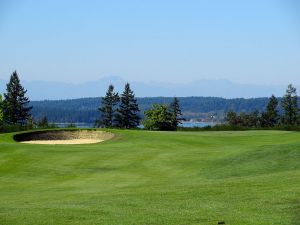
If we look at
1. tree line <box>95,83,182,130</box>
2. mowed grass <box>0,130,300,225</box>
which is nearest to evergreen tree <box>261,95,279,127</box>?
tree line <box>95,83,182,130</box>

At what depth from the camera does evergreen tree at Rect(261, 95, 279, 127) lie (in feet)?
461

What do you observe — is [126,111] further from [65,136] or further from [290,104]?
[65,136]

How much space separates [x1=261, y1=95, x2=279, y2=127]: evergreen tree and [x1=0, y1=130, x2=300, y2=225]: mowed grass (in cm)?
10251

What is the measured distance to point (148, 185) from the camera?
2056 centimetres

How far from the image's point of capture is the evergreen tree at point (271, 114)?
140 meters

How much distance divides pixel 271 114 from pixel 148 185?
409ft

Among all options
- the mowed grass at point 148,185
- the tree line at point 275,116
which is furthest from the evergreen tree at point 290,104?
the mowed grass at point 148,185

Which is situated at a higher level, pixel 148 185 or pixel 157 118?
pixel 157 118

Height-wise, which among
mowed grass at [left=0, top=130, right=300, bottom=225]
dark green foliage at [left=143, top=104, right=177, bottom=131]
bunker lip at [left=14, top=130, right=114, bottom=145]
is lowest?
mowed grass at [left=0, top=130, right=300, bottom=225]

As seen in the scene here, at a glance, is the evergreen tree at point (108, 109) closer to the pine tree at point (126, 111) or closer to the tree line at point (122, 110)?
the tree line at point (122, 110)

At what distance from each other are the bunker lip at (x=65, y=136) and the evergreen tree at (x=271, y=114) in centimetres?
9354

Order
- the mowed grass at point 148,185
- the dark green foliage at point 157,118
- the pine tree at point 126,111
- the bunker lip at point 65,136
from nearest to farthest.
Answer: the mowed grass at point 148,185 → the bunker lip at point 65,136 → the dark green foliage at point 157,118 → the pine tree at point 126,111

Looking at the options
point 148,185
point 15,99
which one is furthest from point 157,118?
point 148,185

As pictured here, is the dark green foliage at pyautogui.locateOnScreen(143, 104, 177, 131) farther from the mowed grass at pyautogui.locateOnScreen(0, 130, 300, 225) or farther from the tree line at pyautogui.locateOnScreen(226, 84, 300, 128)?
the mowed grass at pyautogui.locateOnScreen(0, 130, 300, 225)
